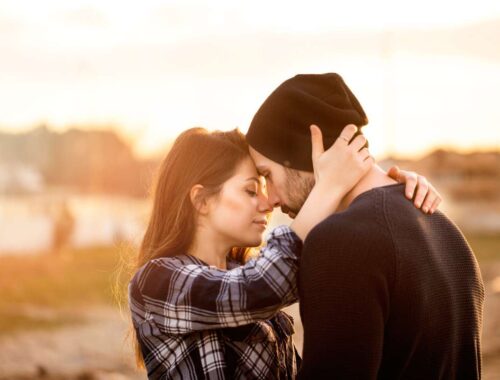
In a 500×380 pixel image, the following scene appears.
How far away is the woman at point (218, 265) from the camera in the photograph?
2834 millimetres

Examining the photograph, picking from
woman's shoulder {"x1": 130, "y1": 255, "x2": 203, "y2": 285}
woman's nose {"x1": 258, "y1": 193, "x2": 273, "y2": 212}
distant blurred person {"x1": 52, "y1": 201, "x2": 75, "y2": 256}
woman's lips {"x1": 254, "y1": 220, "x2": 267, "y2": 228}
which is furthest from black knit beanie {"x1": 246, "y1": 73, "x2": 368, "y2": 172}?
distant blurred person {"x1": 52, "y1": 201, "x2": 75, "y2": 256}

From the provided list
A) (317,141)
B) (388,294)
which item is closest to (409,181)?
(317,141)

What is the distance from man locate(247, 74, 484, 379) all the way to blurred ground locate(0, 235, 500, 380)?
1.80 m

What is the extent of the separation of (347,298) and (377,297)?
8cm

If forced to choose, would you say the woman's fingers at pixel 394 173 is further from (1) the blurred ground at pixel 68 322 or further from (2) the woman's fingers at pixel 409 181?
(1) the blurred ground at pixel 68 322

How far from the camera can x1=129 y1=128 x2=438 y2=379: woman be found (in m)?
2.83

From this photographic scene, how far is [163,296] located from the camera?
3.11 m

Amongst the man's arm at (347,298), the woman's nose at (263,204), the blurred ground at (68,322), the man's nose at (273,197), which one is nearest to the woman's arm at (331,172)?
the man's nose at (273,197)

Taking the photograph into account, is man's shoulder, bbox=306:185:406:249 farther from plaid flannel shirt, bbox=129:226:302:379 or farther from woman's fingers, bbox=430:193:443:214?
plaid flannel shirt, bbox=129:226:302:379

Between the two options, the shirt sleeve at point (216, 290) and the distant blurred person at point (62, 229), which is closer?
the shirt sleeve at point (216, 290)

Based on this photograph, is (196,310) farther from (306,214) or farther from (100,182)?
(100,182)

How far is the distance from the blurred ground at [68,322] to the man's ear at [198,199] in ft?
2.41

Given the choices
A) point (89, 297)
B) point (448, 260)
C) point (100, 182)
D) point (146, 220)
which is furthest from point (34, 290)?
point (100, 182)

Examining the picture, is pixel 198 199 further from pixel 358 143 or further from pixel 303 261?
pixel 303 261
